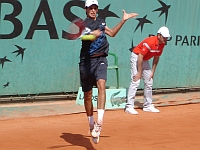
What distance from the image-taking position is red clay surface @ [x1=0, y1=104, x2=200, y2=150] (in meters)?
6.67

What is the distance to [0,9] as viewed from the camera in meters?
8.23

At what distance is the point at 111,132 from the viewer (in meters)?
7.54

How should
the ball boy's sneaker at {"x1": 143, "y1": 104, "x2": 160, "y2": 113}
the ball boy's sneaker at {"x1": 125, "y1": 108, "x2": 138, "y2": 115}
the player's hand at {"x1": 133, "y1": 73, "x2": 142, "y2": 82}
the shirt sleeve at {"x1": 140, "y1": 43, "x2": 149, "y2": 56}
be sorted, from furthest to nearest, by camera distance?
the ball boy's sneaker at {"x1": 143, "y1": 104, "x2": 160, "y2": 113}, the ball boy's sneaker at {"x1": 125, "y1": 108, "x2": 138, "y2": 115}, the player's hand at {"x1": 133, "y1": 73, "x2": 142, "y2": 82}, the shirt sleeve at {"x1": 140, "y1": 43, "x2": 149, "y2": 56}

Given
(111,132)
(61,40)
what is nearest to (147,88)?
(61,40)

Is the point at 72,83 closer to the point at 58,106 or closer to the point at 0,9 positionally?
the point at 58,106

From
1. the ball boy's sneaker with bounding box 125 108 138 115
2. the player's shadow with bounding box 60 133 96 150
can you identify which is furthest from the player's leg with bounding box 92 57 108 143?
the ball boy's sneaker with bounding box 125 108 138 115

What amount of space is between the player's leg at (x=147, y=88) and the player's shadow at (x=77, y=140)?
2.48 m

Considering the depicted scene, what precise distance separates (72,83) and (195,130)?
2.59 m

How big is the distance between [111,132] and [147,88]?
207 centimetres

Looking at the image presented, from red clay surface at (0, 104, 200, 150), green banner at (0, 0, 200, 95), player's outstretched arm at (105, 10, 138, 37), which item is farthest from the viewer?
green banner at (0, 0, 200, 95)

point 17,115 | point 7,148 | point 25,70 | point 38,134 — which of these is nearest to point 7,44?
point 25,70

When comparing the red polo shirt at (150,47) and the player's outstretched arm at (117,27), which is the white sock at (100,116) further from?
the red polo shirt at (150,47)

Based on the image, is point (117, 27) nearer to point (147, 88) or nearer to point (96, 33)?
point (96, 33)

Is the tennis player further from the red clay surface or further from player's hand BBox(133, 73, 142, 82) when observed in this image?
player's hand BBox(133, 73, 142, 82)
